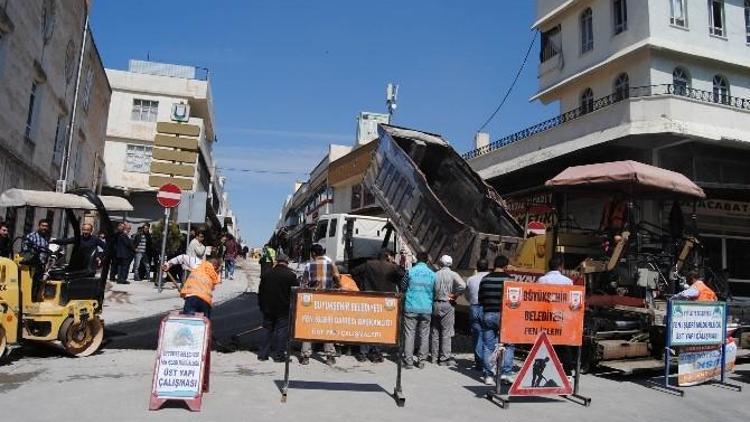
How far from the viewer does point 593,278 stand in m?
9.82

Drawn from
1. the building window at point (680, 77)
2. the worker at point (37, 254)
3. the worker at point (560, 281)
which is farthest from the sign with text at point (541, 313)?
the building window at point (680, 77)

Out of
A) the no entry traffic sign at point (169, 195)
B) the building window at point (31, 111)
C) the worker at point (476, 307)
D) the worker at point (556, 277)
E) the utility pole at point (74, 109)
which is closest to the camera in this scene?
the worker at point (556, 277)

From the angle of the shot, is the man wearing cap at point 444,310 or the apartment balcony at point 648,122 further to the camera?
the apartment balcony at point 648,122

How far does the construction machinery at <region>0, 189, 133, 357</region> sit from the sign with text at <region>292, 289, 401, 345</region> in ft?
11.2

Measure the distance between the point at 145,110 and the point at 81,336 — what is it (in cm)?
3049

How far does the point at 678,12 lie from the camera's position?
2006cm

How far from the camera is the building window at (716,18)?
20688mm

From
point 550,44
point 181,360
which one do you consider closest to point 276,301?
point 181,360

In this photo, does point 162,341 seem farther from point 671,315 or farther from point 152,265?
point 152,265

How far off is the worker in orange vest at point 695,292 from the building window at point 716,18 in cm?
1493

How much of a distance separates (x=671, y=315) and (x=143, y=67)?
37.9 metres

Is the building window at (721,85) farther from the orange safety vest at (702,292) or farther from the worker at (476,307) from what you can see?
the worker at (476,307)

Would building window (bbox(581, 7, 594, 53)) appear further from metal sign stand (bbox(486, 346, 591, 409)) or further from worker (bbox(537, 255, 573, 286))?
metal sign stand (bbox(486, 346, 591, 409))

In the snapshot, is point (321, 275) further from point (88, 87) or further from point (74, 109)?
point (88, 87)
